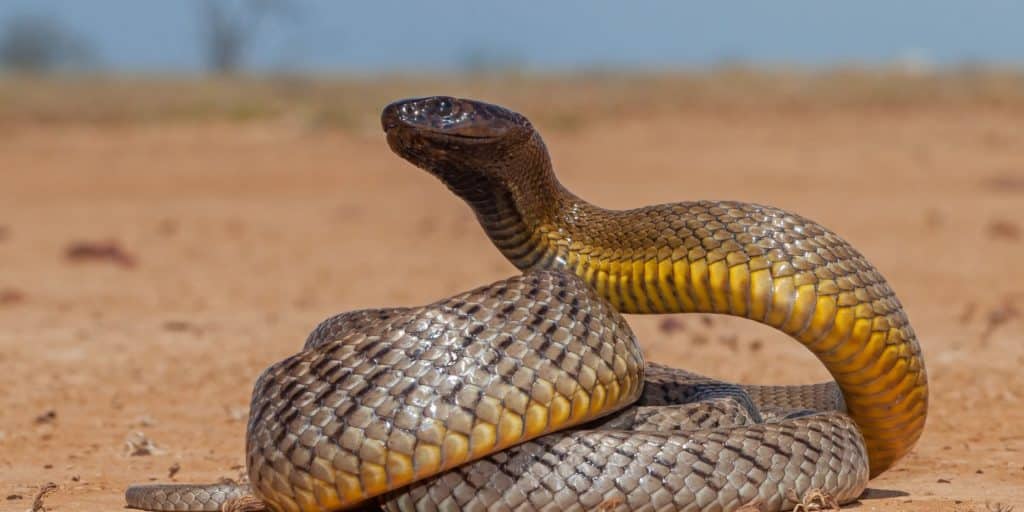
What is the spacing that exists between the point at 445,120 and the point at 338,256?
1251 centimetres

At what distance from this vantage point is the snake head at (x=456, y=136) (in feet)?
20.5

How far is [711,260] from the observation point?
20.9ft

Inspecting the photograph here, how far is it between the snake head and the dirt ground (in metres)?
2.21

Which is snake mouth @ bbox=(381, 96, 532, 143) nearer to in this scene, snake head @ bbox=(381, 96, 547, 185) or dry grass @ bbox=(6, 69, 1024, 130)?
snake head @ bbox=(381, 96, 547, 185)

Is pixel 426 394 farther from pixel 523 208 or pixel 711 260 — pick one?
pixel 523 208

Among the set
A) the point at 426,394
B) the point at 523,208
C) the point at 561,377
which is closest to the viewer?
the point at 426,394

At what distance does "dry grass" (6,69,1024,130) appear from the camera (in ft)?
122

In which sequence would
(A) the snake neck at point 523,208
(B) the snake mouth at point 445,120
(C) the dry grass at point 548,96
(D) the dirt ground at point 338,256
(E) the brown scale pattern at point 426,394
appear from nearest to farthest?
(E) the brown scale pattern at point 426,394, (B) the snake mouth at point 445,120, (A) the snake neck at point 523,208, (D) the dirt ground at point 338,256, (C) the dry grass at point 548,96

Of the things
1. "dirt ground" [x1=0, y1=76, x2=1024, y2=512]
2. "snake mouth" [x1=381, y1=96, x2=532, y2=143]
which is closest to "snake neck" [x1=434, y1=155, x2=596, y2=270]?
"snake mouth" [x1=381, y1=96, x2=532, y2=143]

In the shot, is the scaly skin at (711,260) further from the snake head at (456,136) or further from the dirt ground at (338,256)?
the dirt ground at (338,256)

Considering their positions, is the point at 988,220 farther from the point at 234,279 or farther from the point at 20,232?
the point at 20,232

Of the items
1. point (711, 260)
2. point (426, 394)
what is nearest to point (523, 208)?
point (711, 260)

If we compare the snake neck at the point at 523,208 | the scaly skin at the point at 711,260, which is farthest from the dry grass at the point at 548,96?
the scaly skin at the point at 711,260

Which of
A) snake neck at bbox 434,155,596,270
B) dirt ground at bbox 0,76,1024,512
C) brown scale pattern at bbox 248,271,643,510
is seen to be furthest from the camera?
dirt ground at bbox 0,76,1024,512
